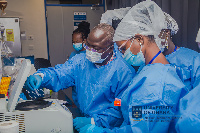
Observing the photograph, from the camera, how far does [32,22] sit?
4582 mm

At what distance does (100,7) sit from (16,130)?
4.24 m

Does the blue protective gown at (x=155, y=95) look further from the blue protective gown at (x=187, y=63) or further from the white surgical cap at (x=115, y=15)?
the white surgical cap at (x=115, y=15)

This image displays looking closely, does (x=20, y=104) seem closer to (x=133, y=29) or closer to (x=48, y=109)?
(x=48, y=109)

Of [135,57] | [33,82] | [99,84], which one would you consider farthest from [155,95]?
[33,82]

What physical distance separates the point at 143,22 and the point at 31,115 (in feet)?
2.67

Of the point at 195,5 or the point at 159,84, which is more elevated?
the point at 195,5

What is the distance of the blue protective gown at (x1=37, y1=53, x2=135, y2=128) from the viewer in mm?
1489

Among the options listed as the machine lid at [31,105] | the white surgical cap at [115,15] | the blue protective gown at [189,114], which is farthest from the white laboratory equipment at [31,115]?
the white surgical cap at [115,15]

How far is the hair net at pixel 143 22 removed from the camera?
1263 millimetres

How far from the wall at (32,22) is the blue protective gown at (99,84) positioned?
306 cm

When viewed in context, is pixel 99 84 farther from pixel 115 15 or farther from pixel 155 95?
pixel 155 95

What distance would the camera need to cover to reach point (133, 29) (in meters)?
1.28

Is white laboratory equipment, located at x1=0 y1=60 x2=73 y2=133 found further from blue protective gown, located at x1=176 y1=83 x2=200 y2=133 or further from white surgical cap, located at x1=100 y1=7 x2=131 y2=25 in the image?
white surgical cap, located at x1=100 y1=7 x2=131 y2=25

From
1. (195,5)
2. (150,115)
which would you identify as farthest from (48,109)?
(195,5)
